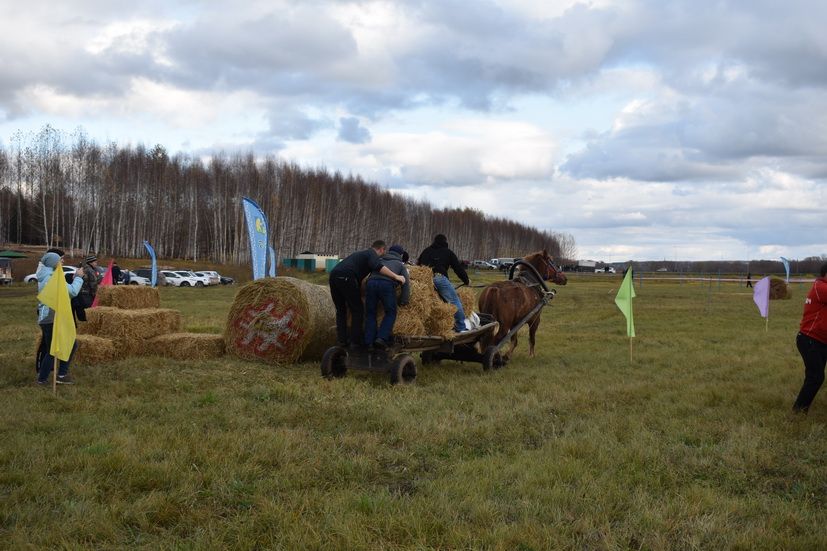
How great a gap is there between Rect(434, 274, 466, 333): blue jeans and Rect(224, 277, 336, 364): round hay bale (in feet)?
6.31

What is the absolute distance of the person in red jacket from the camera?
7.36 m

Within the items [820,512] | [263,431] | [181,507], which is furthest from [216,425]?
[820,512]

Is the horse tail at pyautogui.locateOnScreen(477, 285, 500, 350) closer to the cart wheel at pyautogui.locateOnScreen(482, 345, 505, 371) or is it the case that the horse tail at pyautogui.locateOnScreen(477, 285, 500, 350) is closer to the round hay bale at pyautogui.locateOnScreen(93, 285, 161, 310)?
the cart wheel at pyautogui.locateOnScreen(482, 345, 505, 371)

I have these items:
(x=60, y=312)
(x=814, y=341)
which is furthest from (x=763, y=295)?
(x=60, y=312)

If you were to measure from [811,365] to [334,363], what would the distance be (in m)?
6.01

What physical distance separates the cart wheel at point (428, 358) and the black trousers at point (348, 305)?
229cm

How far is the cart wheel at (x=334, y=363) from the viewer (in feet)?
30.1

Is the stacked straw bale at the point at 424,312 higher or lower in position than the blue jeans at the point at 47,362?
higher

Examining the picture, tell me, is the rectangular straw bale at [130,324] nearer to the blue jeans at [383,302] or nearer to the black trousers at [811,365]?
the blue jeans at [383,302]

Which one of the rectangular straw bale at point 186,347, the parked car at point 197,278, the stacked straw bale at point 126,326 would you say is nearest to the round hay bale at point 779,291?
the rectangular straw bale at point 186,347

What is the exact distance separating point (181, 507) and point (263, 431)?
1.72 metres

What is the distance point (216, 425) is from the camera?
631cm

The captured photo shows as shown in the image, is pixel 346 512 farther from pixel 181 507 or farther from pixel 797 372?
pixel 797 372

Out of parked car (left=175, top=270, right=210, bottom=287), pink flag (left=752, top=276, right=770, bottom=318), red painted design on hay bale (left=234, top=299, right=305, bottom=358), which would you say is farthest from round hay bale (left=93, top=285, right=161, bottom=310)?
parked car (left=175, top=270, right=210, bottom=287)
